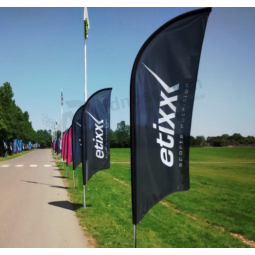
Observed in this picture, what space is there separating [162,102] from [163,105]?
0.05 metres

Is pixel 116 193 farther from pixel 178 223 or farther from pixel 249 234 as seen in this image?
pixel 249 234

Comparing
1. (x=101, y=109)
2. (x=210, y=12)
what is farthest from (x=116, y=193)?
(x=210, y=12)

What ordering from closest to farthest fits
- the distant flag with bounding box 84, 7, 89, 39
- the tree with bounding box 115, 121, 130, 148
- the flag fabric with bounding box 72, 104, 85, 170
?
1. the flag fabric with bounding box 72, 104, 85, 170
2. the distant flag with bounding box 84, 7, 89, 39
3. the tree with bounding box 115, 121, 130, 148

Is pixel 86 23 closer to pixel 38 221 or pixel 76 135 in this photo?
pixel 76 135

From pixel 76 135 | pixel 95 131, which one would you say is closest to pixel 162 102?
pixel 95 131

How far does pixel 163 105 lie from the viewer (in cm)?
423

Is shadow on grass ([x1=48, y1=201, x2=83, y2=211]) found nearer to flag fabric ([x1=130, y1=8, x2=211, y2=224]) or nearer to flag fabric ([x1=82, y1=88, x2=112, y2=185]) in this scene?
flag fabric ([x1=82, y1=88, x2=112, y2=185])

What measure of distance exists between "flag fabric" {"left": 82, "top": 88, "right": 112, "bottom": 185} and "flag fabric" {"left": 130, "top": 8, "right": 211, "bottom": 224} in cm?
471

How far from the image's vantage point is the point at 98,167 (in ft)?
30.5

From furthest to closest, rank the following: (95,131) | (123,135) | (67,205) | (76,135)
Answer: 1. (123,135)
2. (76,135)
3. (67,205)
4. (95,131)

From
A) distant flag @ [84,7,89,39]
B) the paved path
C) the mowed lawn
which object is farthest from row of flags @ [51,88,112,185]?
distant flag @ [84,7,89,39]

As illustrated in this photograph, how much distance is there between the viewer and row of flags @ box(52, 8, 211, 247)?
4.15 m

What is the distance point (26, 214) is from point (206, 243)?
4923 mm

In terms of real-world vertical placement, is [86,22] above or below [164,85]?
above
